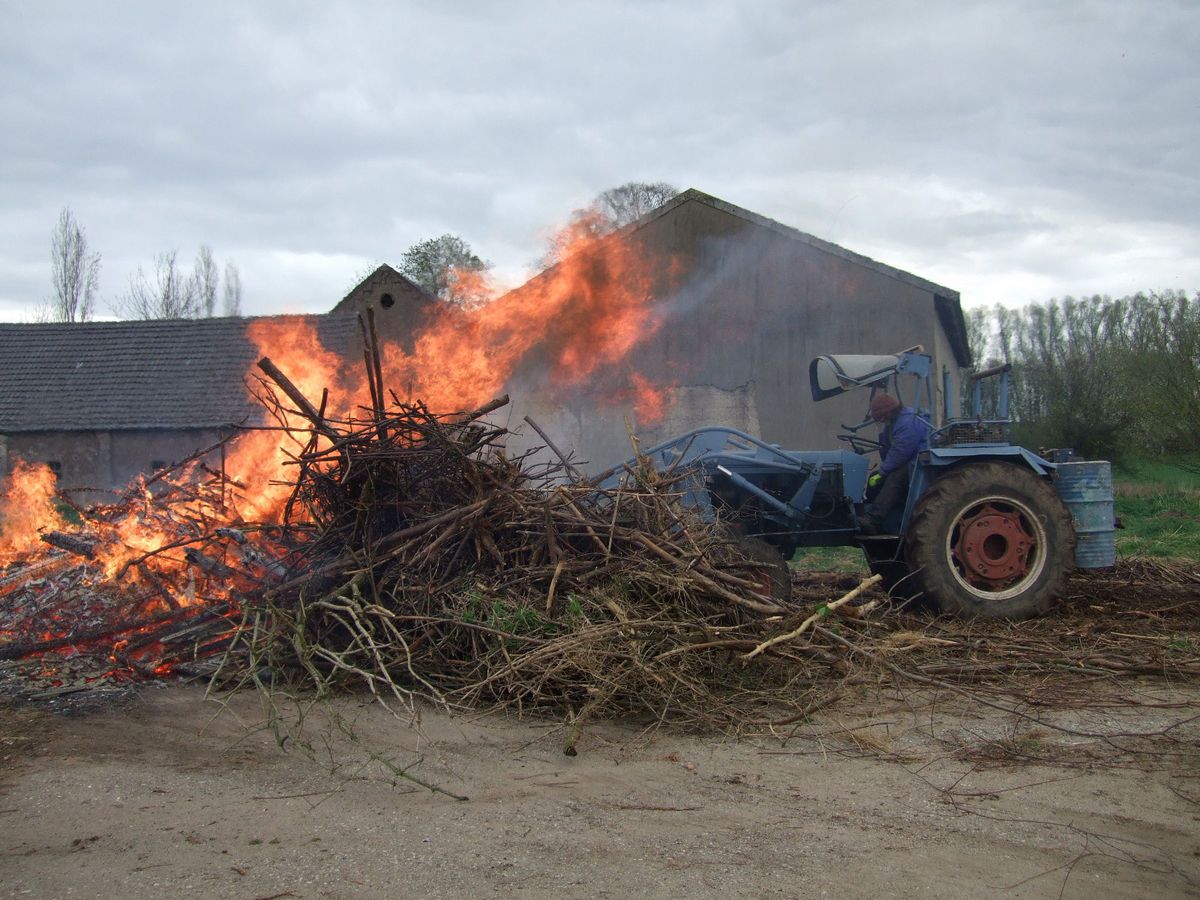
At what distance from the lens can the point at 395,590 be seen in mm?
6578

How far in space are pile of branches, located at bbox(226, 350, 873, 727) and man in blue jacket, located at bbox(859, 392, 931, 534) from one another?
58.1 inches

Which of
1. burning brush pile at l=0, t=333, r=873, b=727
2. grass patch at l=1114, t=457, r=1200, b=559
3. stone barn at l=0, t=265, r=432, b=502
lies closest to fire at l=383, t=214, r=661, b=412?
burning brush pile at l=0, t=333, r=873, b=727

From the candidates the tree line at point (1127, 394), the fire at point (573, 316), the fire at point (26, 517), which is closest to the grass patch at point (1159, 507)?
the tree line at point (1127, 394)

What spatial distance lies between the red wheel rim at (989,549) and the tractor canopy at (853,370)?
158cm

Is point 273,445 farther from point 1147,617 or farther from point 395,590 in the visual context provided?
point 1147,617

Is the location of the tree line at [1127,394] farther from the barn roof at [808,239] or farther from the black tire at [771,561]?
the black tire at [771,561]

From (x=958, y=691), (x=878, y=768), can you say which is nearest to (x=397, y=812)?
(x=878, y=768)

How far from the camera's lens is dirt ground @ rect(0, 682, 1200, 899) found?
3.50m

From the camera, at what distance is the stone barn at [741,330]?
1642 cm

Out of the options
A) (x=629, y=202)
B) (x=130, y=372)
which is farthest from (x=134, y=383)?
(x=629, y=202)

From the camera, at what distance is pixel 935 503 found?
7.88 metres

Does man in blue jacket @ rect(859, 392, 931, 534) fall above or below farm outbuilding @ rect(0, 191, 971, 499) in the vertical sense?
below

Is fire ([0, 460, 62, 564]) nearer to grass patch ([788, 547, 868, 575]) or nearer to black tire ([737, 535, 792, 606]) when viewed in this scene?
black tire ([737, 535, 792, 606])

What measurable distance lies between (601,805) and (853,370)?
578cm
